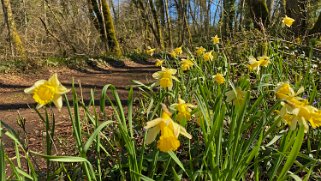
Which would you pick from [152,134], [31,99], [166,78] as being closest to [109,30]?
[31,99]

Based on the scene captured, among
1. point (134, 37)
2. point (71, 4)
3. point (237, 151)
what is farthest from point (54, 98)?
point (134, 37)

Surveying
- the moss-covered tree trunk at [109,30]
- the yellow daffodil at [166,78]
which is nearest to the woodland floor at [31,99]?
the yellow daffodil at [166,78]

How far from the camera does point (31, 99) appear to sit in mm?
4523

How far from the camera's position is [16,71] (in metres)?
6.48

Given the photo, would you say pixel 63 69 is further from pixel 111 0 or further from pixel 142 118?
pixel 111 0

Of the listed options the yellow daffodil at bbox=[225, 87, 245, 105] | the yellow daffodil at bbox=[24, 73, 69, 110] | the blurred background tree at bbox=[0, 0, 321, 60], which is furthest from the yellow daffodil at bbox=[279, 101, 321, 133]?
the blurred background tree at bbox=[0, 0, 321, 60]

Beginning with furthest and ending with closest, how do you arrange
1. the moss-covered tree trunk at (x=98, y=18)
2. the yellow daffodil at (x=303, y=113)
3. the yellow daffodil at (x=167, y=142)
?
the moss-covered tree trunk at (x=98, y=18) → the yellow daffodil at (x=303, y=113) → the yellow daffodil at (x=167, y=142)

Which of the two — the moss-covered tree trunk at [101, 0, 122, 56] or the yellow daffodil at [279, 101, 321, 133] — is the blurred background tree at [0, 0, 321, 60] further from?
the yellow daffodil at [279, 101, 321, 133]

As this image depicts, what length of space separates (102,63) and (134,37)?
6.98m

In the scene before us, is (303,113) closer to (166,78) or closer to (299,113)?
(299,113)

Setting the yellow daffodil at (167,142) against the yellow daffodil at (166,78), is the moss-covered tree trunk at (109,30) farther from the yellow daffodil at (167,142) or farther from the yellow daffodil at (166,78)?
the yellow daffodil at (167,142)

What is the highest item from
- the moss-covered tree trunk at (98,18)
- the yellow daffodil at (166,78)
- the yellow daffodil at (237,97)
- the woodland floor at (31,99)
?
the moss-covered tree trunk at (98,18)

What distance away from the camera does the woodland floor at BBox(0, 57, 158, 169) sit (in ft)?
9.44

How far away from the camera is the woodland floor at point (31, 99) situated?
2.88m
